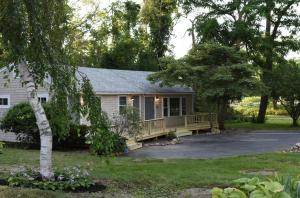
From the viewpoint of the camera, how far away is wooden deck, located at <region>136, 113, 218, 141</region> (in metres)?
24.0

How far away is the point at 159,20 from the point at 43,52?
3716 cm

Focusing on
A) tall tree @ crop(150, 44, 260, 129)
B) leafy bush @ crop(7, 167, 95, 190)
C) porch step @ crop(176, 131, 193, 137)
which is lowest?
leafy bush @ crop(7, 167, 95, 190)

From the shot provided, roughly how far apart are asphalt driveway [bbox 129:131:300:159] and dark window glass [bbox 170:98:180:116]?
A: 4.77 metres

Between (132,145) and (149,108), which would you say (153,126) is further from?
(132,145)

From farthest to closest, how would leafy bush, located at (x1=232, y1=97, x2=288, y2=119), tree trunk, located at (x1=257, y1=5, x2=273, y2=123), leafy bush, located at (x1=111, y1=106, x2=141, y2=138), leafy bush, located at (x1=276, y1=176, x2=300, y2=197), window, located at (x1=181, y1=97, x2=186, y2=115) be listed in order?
leafy bush, located at (x1=232, y1=97, x2=288, y2=119) < tree trunk, located at (x1=257, y1=5, x2=273, y2=123) < window, located at (x1=181, y1=97, x2=186, y2=115) < leafy bush, located at (x1=111, y1=106, x2=141, y2=138) < leafy bush, located at (x1=276, y1=176, x2=300, y2=197)

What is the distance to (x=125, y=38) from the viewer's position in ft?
140

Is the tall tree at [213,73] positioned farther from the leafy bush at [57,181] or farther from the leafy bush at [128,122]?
the leafy bush at [57,181]

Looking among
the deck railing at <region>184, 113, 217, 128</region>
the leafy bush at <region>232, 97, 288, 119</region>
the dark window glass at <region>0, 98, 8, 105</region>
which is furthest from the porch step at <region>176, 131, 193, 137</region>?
the leafy bush at <region>232, 97, 288, 119</region>

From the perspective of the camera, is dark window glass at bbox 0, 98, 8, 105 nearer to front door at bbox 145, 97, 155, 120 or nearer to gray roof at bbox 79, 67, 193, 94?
gray roof at bbox 79, 67, 193, 94

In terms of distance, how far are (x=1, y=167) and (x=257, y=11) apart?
25.3 m

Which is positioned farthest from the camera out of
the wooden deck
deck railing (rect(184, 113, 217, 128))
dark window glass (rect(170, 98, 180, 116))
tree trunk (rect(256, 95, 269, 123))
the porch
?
tree trunk (rect(256, 95, 269, 123))

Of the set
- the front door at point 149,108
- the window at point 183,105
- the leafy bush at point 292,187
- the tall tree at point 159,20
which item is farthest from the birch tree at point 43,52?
the tall tree at point 159,20

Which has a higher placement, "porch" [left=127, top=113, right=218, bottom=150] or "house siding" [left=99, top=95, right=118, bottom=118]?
"house siding" [left=99, top=95, right=118, bottom=118]

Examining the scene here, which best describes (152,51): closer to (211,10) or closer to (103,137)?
(211,10)
